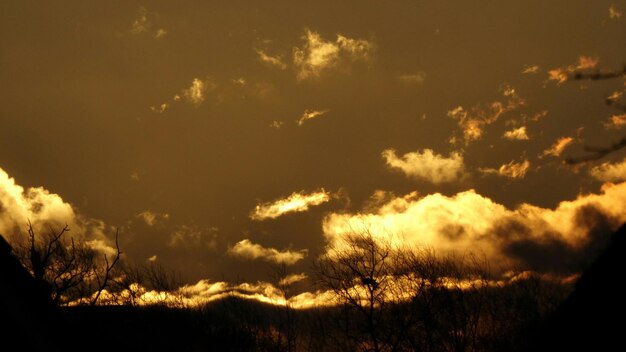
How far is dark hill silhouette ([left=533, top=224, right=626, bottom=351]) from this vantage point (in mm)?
9469

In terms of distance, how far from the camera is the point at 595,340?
9.82m

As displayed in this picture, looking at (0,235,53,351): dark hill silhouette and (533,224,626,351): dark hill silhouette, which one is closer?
(533,224,626,351): dark hill silhouette

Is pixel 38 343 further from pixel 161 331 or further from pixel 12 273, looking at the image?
pixel 161 331

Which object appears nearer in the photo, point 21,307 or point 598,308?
point 598,308

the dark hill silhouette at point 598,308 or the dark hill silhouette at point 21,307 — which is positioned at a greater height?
the dark hill silhouette at point 21,307

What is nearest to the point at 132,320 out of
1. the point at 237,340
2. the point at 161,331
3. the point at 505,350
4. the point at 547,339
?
the point at 161,331

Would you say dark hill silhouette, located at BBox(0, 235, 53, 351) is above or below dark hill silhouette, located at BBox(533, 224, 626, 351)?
above

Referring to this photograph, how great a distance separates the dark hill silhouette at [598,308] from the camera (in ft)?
31.1

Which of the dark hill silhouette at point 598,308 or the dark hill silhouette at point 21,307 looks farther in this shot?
the dark hill silhouette at point 21,307

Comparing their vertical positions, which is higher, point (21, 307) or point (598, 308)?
point (21, 307)

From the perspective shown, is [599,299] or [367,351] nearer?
[599,299]

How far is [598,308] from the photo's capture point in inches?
384

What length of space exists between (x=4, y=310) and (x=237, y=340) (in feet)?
101

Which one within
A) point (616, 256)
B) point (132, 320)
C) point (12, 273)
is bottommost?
point (616, 256)
